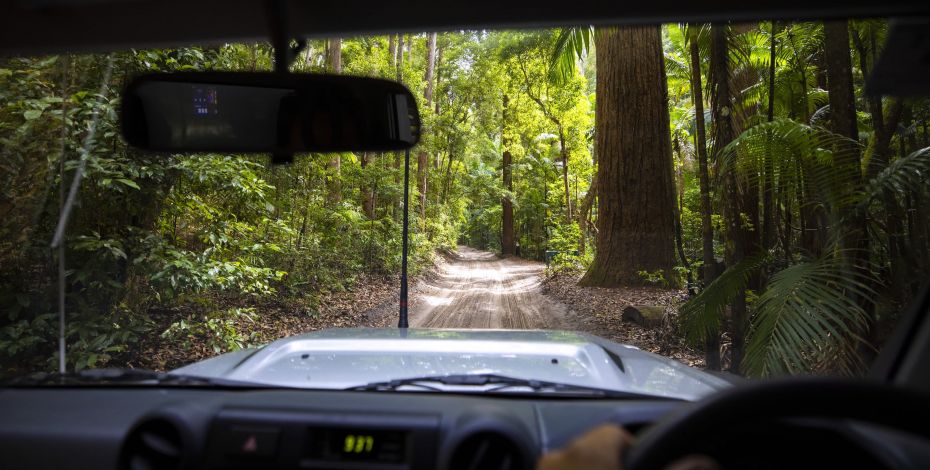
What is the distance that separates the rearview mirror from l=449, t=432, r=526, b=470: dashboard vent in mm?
1675

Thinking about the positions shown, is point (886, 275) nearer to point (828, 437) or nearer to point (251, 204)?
point (828, 437)

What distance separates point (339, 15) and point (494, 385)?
1810 millimetres

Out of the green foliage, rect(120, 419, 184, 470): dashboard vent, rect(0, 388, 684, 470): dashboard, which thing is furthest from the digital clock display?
the green foliage

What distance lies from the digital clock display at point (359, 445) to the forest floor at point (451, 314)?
544cm

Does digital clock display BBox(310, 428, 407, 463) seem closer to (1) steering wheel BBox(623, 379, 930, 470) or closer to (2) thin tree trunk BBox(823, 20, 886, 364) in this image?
(1) steering wheel BBox(623, 379, 930, 470)

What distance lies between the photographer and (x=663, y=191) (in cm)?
1179

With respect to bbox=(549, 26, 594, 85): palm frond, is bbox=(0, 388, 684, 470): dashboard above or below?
below

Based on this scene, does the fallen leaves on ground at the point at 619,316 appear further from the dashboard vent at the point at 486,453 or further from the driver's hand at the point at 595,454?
the driver's hand at the point at 595,454

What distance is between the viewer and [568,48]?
33.2ft

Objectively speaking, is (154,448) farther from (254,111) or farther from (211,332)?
(211,332)

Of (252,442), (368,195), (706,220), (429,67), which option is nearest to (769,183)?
(706,220)

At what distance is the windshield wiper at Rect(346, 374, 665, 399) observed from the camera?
236 cm

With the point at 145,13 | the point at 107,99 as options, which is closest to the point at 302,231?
the point at 107,99

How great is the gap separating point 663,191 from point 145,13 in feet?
34.3
